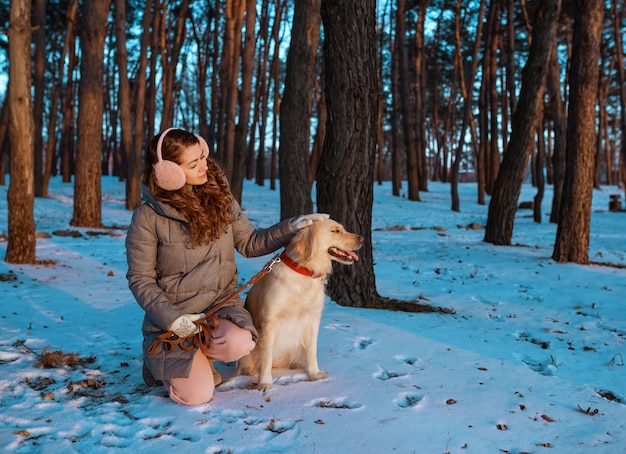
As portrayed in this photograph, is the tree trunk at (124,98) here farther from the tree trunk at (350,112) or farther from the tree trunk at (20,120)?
the tree trunk at (350,112)

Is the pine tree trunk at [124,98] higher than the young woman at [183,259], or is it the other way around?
the pine tree trunk at [124,98]

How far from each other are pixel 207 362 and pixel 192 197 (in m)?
1.04

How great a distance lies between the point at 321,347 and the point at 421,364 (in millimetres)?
816

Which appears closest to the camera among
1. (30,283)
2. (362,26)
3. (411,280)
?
(362,26)

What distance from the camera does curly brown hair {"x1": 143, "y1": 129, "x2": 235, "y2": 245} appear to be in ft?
10.8

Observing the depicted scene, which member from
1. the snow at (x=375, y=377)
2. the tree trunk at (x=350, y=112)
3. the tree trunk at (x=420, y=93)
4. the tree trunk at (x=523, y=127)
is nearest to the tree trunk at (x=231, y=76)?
the tree trunk at (x=523, y=127)

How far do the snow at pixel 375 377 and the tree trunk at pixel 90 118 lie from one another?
4.09 metres

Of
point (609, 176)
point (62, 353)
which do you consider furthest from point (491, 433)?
point (609, 176)

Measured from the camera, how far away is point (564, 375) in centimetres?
375

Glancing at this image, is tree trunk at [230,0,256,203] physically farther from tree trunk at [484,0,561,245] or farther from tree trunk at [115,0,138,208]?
tree trunk at [484,0,561,245]

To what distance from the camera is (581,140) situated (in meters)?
8.05

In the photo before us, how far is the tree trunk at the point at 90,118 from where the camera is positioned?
11336 millimetres

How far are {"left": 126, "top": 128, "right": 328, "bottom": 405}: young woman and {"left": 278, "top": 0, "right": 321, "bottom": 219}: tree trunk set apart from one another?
5.40m

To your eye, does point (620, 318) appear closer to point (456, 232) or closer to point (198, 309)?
point (198, 309)
